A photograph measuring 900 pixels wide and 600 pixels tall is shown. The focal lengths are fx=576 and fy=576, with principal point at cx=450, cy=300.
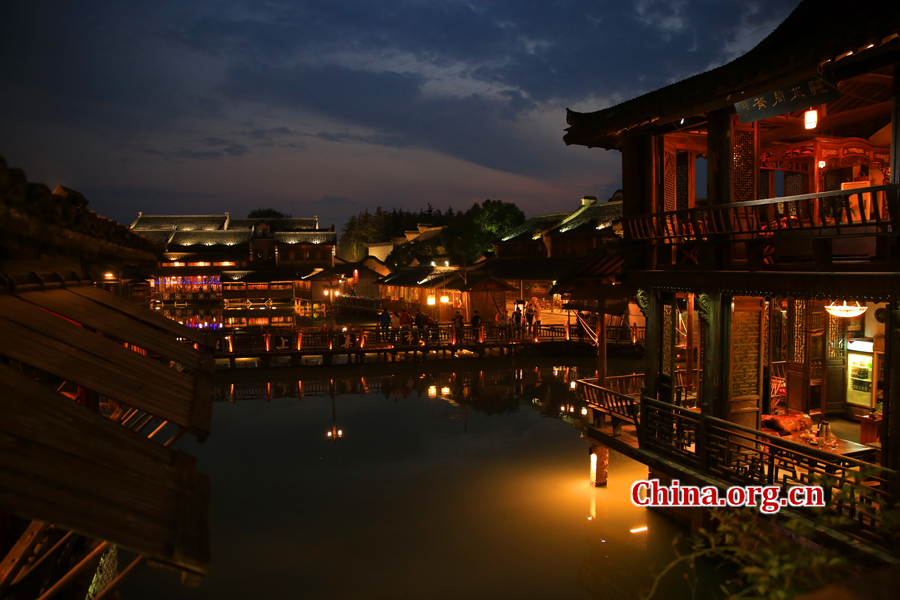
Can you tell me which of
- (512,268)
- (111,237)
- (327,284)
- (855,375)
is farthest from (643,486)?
(327,284)

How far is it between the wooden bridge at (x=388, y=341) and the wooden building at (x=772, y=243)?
1420cm

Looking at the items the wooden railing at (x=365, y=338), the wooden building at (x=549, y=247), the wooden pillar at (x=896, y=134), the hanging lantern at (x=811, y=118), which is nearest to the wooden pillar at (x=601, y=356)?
the hanging lantern at (x=811, y=118)

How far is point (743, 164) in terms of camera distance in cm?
845

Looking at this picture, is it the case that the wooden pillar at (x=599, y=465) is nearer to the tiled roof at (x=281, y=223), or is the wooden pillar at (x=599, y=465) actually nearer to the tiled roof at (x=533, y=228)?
the tiled roof at (x=533, y=228)

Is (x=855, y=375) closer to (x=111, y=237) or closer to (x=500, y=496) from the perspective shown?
(x=500, y=496)

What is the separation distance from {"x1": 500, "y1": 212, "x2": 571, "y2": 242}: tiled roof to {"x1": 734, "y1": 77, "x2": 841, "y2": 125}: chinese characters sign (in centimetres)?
3298

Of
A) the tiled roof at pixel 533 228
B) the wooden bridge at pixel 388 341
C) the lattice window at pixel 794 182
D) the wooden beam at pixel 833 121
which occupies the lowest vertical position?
the wooden bridge at pixel 388 341

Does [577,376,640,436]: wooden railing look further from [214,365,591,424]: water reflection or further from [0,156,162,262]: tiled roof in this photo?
[0,156,162,262]: tiled roof

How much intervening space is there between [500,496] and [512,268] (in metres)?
28.8

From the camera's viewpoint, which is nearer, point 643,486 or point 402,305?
point 643,486

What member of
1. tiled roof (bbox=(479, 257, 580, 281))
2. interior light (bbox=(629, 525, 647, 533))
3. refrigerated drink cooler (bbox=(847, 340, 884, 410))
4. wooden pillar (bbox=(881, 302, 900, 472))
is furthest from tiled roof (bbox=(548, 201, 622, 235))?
wooden pillar (bbox=(881, 302, 900, 472))

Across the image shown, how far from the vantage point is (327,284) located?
1848 inches

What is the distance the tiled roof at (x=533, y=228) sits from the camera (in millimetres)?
41000

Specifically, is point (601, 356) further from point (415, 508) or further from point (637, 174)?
point (415, 508)
